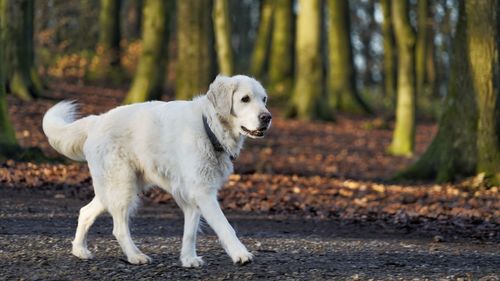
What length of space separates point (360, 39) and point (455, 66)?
42636 mm

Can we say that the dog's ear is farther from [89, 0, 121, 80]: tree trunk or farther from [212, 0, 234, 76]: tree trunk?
[89, 0, 121, 80]: tree trunk

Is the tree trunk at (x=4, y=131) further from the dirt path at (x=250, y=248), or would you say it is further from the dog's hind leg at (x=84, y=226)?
the dog's hind leg at (x=84, y=226)

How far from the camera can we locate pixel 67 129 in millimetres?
7383

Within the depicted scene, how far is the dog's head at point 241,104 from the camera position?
6.68m

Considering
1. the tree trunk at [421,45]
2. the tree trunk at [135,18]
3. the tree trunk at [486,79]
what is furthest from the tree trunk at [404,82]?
the tree trunk at [135,18]

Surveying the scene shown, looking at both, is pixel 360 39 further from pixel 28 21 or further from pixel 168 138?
pixel 168 138

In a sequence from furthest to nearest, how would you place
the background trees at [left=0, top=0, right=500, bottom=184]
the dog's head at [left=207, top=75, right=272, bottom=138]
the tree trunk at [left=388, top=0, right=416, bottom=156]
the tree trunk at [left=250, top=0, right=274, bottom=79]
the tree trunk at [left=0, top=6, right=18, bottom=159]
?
the tree trunk at [left=250, top=0, right=274, bottom=79] → the tree trunk at [left=388, top=0, right=416, bottom=156] → the background trees at [left=0, top=0, right=500, bottom=184] → the tree trunk at [left=0, top=6, right=18, bottom=159] → the dog's head at [left=207, top=75, right=272, bottom=138]

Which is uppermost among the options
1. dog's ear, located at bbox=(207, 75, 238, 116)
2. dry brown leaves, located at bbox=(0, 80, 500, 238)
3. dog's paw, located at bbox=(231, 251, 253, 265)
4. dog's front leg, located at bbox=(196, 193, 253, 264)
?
dog's ear, located at bbox=(207, 75, 238, 116)

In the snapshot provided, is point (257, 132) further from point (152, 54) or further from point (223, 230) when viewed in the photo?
point (152, 54)

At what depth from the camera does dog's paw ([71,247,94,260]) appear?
6.99 meters

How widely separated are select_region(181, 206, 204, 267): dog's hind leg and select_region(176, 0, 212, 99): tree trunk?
9.91 meters

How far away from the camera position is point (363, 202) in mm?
12102

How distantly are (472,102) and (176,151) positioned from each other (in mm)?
7586

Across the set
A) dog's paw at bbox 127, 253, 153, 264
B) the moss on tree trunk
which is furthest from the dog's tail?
the moss on tree trunk
